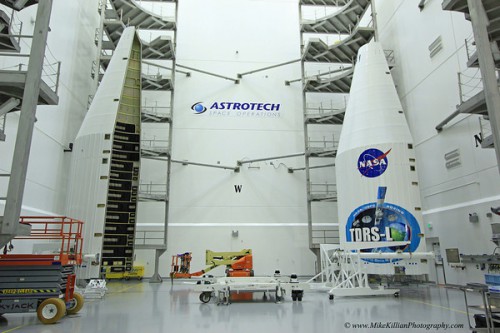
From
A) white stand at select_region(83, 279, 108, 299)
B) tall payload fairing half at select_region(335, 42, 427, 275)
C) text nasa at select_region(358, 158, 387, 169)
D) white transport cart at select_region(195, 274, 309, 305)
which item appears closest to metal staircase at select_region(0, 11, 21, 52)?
white stand at select_region(83, 279, 108, 299)

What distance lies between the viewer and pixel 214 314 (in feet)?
18.4

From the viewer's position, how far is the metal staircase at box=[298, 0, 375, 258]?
1405 cm

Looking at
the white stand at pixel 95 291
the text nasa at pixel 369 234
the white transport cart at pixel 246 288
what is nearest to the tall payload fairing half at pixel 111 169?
the white stand at pixel 95 291

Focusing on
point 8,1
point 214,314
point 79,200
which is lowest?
point 214,314

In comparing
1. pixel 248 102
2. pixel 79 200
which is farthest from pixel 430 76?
pixel 79 200

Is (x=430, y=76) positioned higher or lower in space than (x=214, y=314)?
higher

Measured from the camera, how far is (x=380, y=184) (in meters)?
8.78

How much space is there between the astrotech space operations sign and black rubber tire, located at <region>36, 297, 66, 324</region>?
1123cm

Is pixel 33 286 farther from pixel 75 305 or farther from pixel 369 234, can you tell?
pixel 369 234

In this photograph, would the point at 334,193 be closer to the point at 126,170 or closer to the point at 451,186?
the point at 451,186

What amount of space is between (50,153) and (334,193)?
9.97 metres

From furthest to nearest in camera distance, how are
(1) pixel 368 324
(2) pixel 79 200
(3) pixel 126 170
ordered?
(3) pixel 126 170 → (2) pixel 79 200 → (1) pixel 368 324

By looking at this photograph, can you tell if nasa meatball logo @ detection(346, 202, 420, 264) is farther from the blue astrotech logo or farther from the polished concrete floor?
the blue astrotech logo

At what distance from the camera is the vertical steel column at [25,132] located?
4.50 m
